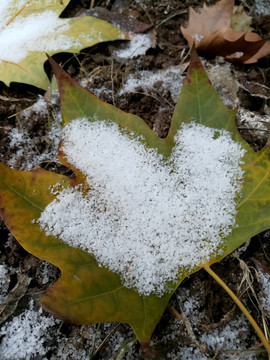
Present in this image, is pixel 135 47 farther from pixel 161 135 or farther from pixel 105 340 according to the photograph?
pixel 105 340


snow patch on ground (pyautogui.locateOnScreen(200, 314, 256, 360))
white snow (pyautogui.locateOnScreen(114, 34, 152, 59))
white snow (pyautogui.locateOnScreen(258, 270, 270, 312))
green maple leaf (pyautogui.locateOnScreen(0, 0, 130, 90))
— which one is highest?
green maple leaf (pyautogui.locateOnScreen(0, 0, 130, 90))

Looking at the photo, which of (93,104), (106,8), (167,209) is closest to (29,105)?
(93,104)

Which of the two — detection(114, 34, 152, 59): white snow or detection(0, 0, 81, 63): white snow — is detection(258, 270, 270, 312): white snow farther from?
detection(0, 0, 81, 63): white snow

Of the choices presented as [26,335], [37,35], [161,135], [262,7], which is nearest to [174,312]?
[26,335]

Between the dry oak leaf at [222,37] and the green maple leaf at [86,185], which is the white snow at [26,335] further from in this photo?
the dry oak leaf at [222,37]

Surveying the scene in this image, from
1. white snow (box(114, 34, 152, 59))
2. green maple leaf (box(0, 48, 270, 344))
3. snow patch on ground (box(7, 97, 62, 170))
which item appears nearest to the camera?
green maple leaf (box(0, 48, 270, 344))

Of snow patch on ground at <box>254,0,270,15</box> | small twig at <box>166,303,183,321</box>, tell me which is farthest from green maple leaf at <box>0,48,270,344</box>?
snow patch on ground at <box>254,0,270,15</box>

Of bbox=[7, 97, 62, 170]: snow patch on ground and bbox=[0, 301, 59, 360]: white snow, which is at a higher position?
bbox=[7, 97, 62, 170]: snow patch on ground
